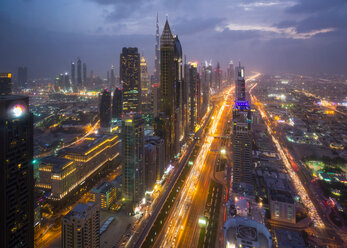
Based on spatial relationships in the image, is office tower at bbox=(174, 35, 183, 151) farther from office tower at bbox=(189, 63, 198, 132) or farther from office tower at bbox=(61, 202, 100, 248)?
office tower at bbox=(61, 202, 100, 248)

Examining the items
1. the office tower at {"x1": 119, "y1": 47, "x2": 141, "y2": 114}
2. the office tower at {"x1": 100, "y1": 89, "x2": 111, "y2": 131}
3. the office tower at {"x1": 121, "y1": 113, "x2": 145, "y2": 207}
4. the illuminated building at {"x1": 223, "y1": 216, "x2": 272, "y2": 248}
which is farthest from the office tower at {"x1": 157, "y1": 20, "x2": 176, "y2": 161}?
the illuminated building at {"x1": 223, "y1": 216, "x2": 272, "y2": 248}

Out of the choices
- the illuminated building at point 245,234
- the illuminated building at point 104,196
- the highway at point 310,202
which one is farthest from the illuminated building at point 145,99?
the illuminated building at point 245,234

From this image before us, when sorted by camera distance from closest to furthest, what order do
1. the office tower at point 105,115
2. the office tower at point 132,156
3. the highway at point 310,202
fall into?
the highway at point 310,202
the office tower at point 132,156
the office tower at point 105,115

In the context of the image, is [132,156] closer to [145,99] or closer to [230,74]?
[145,99]

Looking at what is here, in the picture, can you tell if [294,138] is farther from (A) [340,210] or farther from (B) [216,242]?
(B) [216,242]

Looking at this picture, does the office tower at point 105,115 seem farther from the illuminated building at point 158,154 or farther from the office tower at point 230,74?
the office tower at point 230,74

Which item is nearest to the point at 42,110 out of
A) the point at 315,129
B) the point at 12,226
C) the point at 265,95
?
the point at 12,226

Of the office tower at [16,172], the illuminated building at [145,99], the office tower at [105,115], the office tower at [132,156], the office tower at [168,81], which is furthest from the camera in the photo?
the illuminated building at [145,99]
